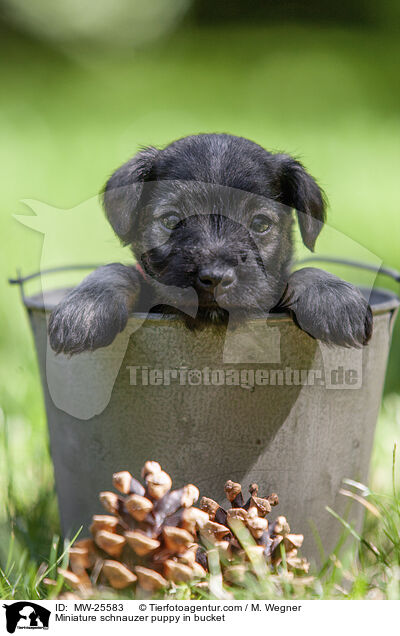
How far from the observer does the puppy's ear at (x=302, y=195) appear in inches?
65.8

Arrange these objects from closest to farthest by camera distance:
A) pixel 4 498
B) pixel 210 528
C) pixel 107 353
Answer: pixel 210 528
pixel 107 353
pixel 4 498

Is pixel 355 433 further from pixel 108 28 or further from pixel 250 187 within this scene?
pixel 108 28

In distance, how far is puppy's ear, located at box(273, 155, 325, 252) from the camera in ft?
5.49

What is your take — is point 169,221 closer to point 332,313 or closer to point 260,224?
point 260,224

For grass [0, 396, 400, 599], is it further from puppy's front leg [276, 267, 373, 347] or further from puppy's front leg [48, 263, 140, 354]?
puppy's front leg [48, 263, 140, 354]

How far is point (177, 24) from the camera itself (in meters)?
1.61

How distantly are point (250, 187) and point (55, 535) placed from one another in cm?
113

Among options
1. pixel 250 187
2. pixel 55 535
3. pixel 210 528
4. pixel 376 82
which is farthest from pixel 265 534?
pixel 376 82

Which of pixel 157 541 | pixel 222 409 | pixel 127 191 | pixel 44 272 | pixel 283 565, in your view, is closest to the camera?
pixel 157 541

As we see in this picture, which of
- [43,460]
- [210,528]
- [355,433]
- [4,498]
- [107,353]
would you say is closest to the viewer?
[210,528]

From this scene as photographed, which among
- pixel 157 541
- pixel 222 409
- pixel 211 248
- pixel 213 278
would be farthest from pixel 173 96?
pixel 157 541

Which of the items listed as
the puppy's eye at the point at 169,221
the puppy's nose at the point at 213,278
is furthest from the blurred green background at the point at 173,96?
the puppy's nose at the point at 213,278

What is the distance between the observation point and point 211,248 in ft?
4.65
